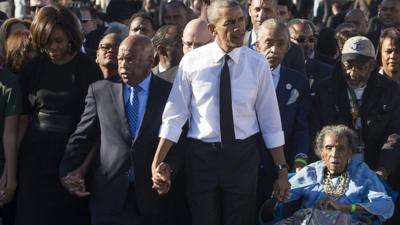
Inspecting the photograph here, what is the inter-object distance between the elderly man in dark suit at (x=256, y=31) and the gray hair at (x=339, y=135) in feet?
3.18

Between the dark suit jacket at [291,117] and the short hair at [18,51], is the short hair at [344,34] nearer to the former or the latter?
the dark suit jacket at [291,117]

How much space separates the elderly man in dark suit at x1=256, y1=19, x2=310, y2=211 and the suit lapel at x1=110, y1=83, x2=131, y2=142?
1090 mm

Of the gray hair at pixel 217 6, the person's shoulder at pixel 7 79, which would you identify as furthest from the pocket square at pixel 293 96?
the person's shoulder at pixel 7 79

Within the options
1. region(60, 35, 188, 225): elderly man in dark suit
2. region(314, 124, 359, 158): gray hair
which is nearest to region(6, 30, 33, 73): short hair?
region(60, 35, 188, 225): elderly man in dark suit

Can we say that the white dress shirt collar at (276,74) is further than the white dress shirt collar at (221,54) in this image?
Yes

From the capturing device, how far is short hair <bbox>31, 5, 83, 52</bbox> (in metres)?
6.71

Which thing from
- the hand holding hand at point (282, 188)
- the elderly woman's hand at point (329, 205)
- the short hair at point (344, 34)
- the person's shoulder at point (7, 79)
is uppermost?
the person's shoulder at point (7, 79)

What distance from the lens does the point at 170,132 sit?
6172 mm

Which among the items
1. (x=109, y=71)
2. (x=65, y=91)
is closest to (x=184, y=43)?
(x=109, y=71)

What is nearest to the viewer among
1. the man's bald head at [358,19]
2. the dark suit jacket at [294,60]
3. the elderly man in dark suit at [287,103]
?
the elderly man in dark suit at [287,103]

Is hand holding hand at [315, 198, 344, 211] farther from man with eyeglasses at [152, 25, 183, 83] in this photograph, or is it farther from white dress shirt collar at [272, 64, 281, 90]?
man with eyeglasses at [152, 25, 183, 83]

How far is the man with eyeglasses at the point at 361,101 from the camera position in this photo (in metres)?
7.03

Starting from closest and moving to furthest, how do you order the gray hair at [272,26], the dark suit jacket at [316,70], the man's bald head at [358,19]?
the gray hair at [272,26]
the dark suit jacket at [316,70]
the man's bald head at [358,19]

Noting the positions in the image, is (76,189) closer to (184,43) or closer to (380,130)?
(184,43)
